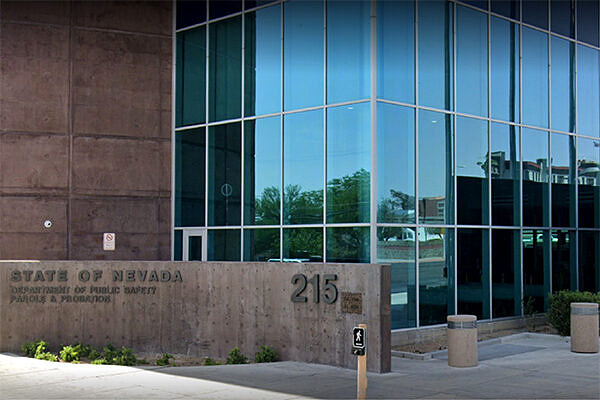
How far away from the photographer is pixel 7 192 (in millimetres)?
20344

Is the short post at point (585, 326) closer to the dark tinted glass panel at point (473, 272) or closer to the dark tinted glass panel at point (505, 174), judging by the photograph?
the dark tinted glass panel at point (473, 272)

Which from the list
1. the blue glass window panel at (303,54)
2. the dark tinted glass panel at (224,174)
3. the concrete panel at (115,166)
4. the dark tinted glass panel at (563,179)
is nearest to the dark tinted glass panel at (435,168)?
the blue glass window panel at (303,54)

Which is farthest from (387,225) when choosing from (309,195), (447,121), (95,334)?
(95,334)

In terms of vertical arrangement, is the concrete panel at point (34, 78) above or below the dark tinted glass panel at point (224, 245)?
above

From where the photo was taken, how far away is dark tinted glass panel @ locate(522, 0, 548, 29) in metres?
21.0

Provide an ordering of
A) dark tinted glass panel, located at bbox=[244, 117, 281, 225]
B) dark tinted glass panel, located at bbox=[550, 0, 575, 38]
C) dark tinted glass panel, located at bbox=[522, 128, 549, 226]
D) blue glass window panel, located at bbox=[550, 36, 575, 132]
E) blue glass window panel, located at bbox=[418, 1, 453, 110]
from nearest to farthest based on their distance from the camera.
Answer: blue glass window panel, located at bbox=[418, 1, 453, 110]
dark tinted glass panel, located at bbox=[244, 117, 281, 225]
dark tinted glass panel, located at bbox=[522, 128, 549, 226]
blue glass window panel, located at bbox=[550, 36, 575, 132]
dark tinted glass panel, located at bbox=[550, 0, 575, 38]

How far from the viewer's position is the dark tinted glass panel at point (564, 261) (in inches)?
842

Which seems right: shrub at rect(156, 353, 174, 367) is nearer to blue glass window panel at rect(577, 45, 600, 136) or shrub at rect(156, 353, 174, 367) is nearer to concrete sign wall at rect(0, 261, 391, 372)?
concrete sign wall at rect(0, 261, 391, 372)

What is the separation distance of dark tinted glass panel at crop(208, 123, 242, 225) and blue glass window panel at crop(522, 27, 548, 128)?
8.12m

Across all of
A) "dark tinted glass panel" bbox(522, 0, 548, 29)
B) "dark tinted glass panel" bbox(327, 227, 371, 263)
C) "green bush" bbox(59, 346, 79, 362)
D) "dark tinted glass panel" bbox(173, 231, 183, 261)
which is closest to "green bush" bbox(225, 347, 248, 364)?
"green bush" bbox(59, 346, 79, 362)

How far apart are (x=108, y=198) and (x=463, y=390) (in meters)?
13.0

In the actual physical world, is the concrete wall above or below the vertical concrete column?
above

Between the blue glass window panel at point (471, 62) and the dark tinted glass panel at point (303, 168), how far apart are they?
385 cm

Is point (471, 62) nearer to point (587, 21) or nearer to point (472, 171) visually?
point (472, 171)
